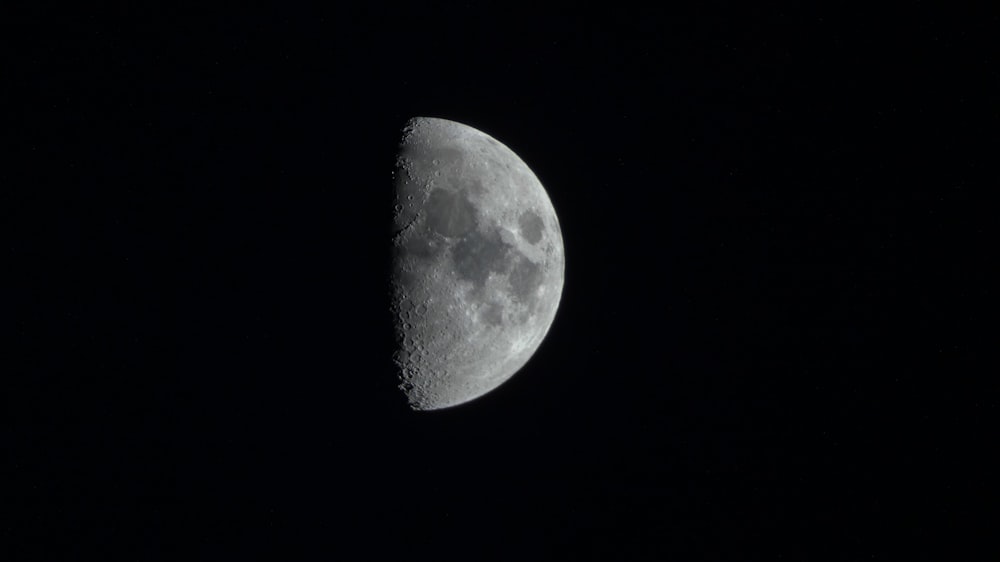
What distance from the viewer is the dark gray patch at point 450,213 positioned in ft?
14.6

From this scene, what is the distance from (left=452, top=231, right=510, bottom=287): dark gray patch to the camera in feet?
14.6

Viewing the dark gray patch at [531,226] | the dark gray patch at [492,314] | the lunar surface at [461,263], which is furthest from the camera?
the dark gray patch at [531,226]

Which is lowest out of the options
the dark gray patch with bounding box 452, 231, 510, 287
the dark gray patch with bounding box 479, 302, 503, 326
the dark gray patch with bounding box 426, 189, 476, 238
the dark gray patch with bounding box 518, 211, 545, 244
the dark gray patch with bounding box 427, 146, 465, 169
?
the dark gray patch with bounding box 479, 302, 503, 326

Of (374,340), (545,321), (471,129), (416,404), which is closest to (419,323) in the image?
(374,340)

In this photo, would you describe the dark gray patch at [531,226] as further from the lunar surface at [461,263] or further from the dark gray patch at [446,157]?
the dark gray patch at [446,157]

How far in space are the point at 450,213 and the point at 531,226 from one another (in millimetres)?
685

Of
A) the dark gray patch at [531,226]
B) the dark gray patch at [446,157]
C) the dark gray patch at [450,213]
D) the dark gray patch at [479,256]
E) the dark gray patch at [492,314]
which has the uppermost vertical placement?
the dark gray patch at [446,157]

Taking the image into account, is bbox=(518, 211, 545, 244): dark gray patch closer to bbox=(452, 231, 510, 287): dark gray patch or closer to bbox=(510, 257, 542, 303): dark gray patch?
bbox=(510, 257, 542, 303): dark gray patch

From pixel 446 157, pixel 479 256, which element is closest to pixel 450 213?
pixel 479 256

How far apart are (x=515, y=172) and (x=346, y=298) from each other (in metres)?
1.55

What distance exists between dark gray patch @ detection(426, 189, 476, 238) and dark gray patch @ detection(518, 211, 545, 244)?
17.6 inches

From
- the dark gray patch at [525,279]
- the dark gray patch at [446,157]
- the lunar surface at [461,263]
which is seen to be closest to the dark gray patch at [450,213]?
the lunar surface at [461,263]

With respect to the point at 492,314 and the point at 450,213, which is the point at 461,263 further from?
the point at 492,314

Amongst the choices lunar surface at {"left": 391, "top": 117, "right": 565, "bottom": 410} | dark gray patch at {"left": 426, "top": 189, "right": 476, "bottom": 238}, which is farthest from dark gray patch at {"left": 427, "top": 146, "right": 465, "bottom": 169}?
dark gray patch at {"left": 426, "top": 189, "right": 476, "bottom": 238}
